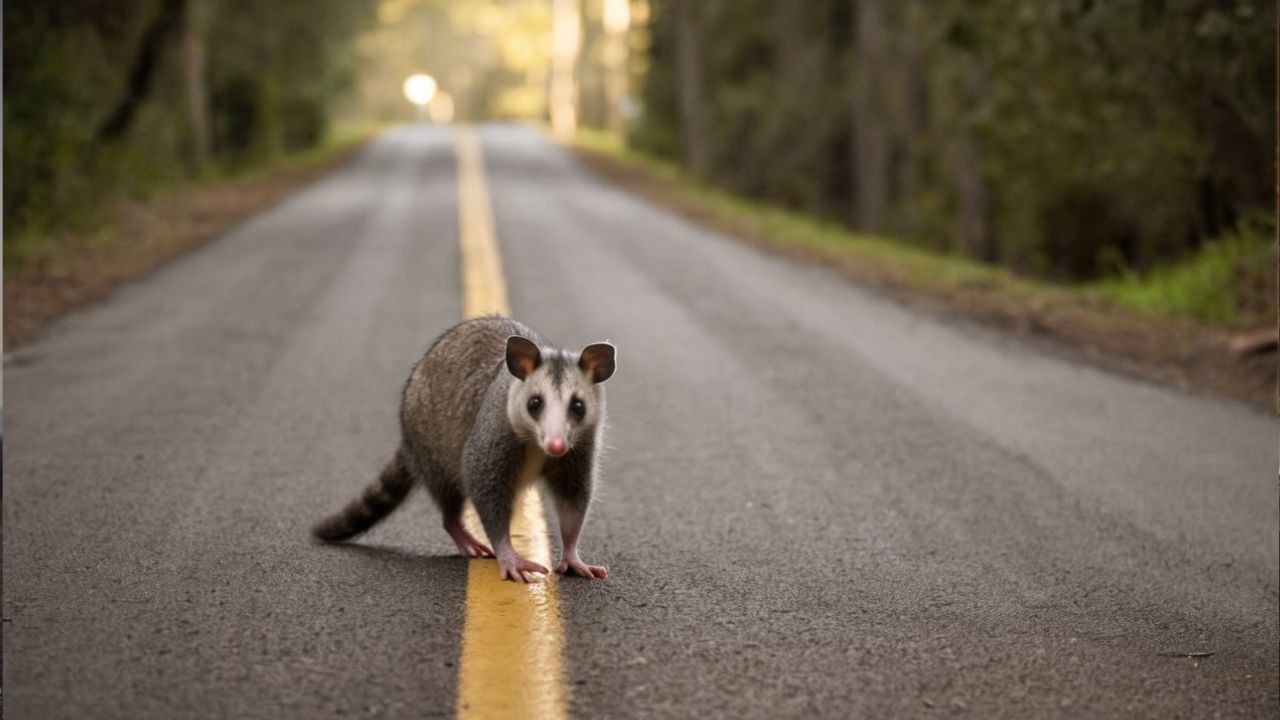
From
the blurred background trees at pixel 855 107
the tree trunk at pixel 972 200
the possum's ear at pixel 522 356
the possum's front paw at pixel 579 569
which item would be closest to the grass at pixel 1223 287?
the blurred background trees at pixel 855 107

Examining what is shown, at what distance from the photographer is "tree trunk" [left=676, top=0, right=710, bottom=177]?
121ft

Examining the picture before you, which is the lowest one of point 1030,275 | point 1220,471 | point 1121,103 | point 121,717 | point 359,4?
point 1030,275

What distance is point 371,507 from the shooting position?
500 cm

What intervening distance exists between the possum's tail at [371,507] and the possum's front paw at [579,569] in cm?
83

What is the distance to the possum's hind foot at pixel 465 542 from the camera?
16.1 ft

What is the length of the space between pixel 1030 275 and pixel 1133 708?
2133 cm

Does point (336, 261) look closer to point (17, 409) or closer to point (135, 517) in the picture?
point (17, 409)

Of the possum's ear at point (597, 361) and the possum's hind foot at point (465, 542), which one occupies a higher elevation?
the possum's ear at point (597, 361)

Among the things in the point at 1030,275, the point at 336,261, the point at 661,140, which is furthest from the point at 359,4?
the point at 336,261

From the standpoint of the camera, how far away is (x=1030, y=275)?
24062mm

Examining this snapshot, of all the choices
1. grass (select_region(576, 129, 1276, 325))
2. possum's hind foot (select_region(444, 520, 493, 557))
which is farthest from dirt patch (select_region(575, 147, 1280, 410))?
possum's hind foot (select_region(444, 520, 493, 557))

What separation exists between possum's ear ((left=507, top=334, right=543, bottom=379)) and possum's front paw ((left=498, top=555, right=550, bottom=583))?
0.76 metres

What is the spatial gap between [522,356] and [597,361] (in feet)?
0.80

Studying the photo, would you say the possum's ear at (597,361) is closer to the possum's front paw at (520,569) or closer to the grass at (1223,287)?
the possum's front paw at (520,569)
